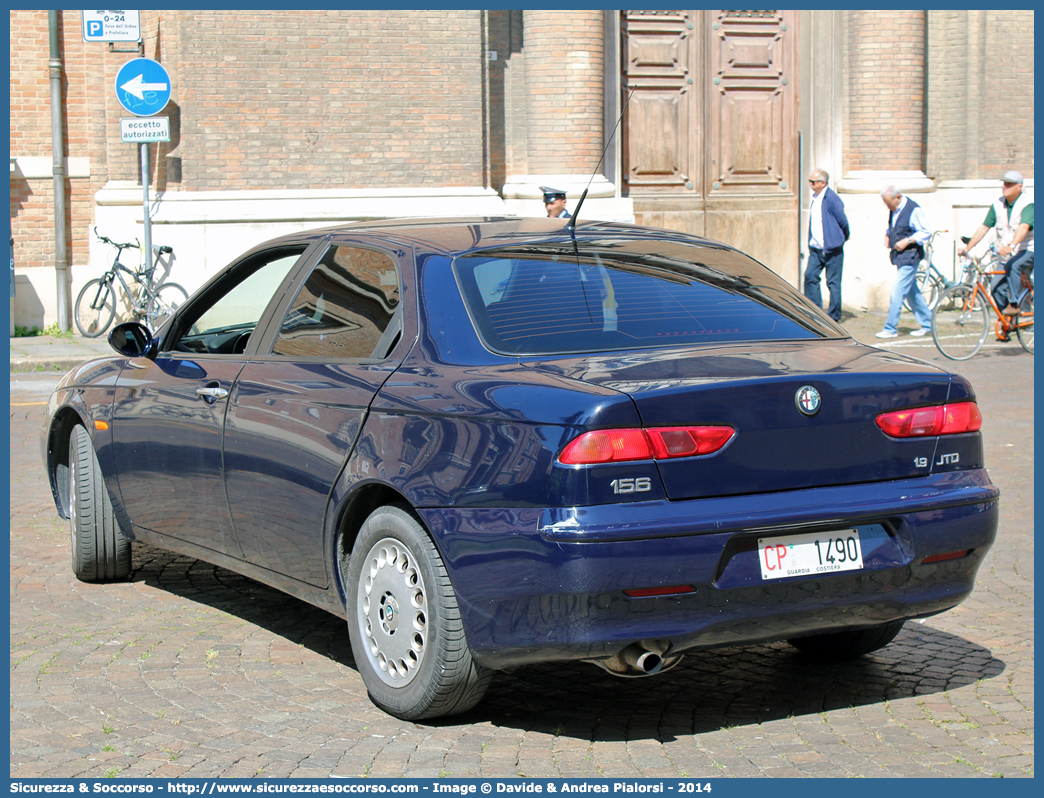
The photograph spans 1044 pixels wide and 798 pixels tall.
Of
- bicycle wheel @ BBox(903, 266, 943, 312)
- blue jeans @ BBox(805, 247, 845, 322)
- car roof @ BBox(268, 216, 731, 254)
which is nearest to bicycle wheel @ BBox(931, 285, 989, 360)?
blue jeans @ BBox(805, 247, 845, 322)

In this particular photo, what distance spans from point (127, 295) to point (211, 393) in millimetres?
13686

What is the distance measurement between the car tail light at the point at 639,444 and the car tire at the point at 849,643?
1.39 meters

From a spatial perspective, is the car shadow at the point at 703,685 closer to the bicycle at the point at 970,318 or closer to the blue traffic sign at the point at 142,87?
the bicycle at the point at 970,318

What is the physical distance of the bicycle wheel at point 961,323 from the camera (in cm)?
1514

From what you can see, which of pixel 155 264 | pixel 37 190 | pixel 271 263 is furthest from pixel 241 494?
pixel 37 190

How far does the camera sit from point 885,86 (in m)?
20.9

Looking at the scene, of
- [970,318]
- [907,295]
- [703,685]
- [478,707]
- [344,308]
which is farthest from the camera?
[907,295]

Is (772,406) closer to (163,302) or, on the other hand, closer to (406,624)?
(406,624)

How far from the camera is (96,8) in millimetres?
17656

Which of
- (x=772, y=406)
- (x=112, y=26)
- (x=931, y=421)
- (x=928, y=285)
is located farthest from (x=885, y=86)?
(x=772, y=406)

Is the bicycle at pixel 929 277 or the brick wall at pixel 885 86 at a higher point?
the brick wall at pixel 885 86

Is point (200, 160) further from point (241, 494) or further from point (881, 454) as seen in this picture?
point (881, 454)

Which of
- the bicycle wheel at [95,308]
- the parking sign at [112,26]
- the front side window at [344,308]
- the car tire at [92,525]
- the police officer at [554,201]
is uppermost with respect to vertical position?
the parking sign at [112,26]

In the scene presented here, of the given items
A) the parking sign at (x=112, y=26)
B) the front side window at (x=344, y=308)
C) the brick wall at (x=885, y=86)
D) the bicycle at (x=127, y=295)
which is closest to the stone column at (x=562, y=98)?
the brick wall at (x=885, y=86)
